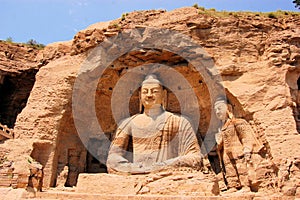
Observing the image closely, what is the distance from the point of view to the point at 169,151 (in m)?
9.19

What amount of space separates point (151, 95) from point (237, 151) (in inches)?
108

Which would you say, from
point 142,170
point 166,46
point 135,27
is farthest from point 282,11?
point 142,170

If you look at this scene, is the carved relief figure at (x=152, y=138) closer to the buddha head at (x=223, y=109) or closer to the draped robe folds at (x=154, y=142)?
the draped robe folds at (x=154, y=142)

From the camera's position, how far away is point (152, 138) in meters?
A: 9.39

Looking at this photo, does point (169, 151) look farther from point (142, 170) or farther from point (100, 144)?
point (100, 144)

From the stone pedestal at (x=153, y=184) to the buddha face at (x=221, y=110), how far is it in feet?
7.32

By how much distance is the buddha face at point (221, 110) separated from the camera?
9.29m

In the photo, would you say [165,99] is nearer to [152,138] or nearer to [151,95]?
[151,95]

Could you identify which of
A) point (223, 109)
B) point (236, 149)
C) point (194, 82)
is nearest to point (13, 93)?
point (194, 82)

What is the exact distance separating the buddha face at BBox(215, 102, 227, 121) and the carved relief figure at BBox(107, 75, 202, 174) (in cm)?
83

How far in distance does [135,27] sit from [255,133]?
4202 millimetres

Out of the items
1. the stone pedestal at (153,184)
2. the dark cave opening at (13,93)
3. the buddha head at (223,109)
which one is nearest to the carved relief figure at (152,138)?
the stone pedestal at (153,184)

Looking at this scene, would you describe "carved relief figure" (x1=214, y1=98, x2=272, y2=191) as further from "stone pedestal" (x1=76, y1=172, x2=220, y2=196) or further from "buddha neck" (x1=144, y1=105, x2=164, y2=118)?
"buddha neck" (x1=144, y1=105, x2=164, y2=118)

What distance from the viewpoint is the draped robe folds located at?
8977 mm
